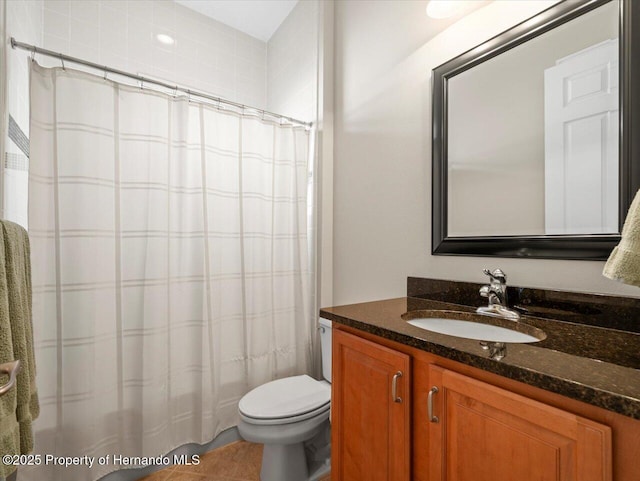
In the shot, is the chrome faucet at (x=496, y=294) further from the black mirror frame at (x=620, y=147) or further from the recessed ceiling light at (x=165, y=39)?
the recessed ceiling light at (x=165, y=39)

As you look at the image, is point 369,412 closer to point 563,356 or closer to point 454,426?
point 454,426

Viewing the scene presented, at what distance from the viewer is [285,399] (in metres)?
1.39

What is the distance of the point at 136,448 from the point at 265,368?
72cm

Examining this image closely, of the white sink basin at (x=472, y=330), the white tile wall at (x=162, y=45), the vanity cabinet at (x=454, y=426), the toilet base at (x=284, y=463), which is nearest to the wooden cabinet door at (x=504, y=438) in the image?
the vanity cabinet at (x=454, y=426)

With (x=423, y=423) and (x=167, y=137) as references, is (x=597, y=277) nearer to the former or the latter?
(x=423, y=423)

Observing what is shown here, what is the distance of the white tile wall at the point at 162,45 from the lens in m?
1.82

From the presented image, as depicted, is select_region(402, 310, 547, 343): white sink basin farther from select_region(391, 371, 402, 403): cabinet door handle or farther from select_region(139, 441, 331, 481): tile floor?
select_region(139, 441, 331, 481): tile floor

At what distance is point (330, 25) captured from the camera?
6.23 feet

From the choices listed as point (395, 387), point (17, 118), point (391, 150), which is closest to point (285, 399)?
point (395, 387)

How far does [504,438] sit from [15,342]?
124cm

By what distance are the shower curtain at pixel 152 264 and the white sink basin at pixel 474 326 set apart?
3.33 ft

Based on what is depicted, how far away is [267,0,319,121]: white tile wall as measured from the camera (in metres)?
2.00

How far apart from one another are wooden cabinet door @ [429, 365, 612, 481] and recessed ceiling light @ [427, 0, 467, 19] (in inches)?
54.4

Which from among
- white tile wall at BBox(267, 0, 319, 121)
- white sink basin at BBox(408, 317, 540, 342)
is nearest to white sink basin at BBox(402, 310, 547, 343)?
white sink basin at BBox(408, 317, 540, 342)
